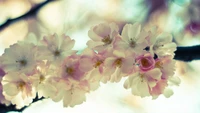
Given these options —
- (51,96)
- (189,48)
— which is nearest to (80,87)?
(51,96)

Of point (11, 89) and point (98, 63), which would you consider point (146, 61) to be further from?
point (11, 89)

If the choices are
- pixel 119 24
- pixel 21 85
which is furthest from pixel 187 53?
pixel 119 24

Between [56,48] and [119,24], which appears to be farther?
[119,24]

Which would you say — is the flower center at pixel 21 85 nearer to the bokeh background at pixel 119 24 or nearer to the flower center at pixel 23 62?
the flower center at pixel 23 62

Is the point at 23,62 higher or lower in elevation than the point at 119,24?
higher

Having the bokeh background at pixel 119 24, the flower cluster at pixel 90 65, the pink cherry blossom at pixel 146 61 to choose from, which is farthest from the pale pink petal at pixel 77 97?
the bokeh background at pixel 119 24

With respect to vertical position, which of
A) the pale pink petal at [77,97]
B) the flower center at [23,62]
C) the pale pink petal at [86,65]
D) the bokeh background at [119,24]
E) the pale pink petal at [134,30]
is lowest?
the bokeh background at [119,24]
